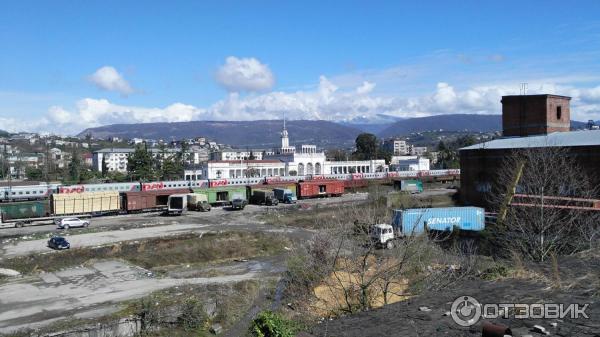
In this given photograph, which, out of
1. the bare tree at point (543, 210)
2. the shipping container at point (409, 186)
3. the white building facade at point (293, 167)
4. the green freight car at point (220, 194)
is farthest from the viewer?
the white building facade at point (293, 167)

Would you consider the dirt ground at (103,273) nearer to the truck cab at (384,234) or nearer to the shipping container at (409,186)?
the truck cab at (384,234)

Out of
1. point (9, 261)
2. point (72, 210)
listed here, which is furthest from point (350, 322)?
point (72, 210)

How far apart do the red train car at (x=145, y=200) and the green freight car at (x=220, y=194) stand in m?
3.87

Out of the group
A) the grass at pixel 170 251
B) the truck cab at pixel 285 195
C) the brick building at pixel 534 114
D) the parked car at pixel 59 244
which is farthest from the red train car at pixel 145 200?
the brick building at pixel 534 114


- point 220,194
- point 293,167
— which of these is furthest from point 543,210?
point 293,167

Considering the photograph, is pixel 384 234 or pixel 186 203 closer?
pixel 384 234

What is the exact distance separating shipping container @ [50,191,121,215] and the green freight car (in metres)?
9.19

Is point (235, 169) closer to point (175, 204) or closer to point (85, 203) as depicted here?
point (175, 204)

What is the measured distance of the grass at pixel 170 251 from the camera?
29.5 metres

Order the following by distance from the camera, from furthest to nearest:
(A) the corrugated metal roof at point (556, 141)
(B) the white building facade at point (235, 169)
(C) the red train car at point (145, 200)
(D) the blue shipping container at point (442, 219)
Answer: (B) the white building facade at point (235, 169) → (C) the red train car at point (145, 200) → (A) the corrugated metal roof at point (556, 141) → (D) the blue shipping container at point (442, 219)

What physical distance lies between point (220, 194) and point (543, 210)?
39924 mm

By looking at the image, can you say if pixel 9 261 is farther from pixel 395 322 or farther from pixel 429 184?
pixel 429 184

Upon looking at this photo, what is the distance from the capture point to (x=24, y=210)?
4472cm

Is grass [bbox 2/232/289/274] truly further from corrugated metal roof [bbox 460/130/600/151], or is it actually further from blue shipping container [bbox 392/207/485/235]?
corrugated metal roof [bbox 460/130/600/151]
